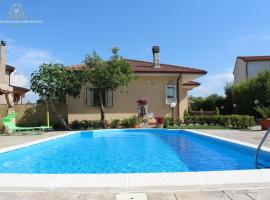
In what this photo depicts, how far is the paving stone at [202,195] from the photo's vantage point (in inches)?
166

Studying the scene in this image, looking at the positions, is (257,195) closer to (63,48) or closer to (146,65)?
(63,48)

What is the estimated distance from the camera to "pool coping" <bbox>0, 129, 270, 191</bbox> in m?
4.67

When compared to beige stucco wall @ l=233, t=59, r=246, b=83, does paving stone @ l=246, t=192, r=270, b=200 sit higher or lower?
lower

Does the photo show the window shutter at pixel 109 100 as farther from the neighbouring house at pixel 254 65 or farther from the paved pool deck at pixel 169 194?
the neighbouring house at pixel 254 65

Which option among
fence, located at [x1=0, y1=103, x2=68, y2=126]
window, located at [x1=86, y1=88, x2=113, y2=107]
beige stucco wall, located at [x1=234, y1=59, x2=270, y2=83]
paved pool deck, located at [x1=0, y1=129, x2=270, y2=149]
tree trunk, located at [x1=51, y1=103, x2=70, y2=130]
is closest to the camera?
paved pool deck, located at [x1=0, y1=129, x2=270, y2=149]

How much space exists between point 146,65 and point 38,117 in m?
8.47

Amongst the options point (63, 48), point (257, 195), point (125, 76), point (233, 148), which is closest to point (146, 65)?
point (125, 76)

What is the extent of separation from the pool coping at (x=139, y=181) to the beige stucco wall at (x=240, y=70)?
3284cm

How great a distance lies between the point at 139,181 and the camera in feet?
16.2

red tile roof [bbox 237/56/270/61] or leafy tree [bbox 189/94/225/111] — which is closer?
leafy tree [bbox 189/94/225/111]

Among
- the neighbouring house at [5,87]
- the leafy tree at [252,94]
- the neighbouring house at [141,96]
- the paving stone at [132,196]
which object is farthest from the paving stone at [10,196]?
the leafy tree at [252,94]

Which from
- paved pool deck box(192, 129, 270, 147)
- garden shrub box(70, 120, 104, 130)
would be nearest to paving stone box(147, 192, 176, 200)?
paved pool deck box(192, 129, 270, 147)

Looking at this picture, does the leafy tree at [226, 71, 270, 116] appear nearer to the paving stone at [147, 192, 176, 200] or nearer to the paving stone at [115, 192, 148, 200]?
the paving stone at [147, 192, 176, 200]

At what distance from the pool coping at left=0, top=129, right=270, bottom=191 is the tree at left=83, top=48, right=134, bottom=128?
14.4m
